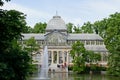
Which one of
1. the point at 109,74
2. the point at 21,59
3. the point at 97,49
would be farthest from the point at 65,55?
the point at 21,59

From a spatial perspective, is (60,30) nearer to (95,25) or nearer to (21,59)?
(95,25)

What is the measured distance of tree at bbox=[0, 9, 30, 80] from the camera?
10820mm

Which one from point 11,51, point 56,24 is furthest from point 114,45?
point 11,51

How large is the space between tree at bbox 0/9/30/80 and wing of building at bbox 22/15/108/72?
61324 mm

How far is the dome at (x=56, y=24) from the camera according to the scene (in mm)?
77250

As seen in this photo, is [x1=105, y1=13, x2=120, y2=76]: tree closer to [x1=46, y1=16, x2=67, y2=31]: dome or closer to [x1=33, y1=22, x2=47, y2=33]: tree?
[x1=46, y1=16, x2=67, y2=31]: dome

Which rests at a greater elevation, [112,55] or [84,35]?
[84,35]

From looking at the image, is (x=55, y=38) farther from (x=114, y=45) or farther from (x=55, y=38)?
(x=114, y=45)

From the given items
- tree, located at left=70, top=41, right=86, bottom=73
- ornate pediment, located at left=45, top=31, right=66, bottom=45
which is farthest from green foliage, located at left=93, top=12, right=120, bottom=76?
A: ornate pediment, located at left=45, top=31, right=66, bottom=45

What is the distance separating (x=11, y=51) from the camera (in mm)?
11844

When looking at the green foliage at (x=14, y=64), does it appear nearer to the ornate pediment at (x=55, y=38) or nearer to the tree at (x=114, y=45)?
the tree at (x=114, y=45)

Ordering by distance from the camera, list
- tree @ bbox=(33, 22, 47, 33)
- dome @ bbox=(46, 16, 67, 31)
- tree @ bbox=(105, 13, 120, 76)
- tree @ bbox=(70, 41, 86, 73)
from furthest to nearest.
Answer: tree @ bbox=(33, 22, 47, 33) < dome @ bbox=(46, 16, 67, 31) < tree @ bbox=(70, 41, 86, 73) < tree @ bbox=(105, 13, 120, 76)

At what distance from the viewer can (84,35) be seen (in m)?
77.3

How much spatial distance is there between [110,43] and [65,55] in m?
21.0
